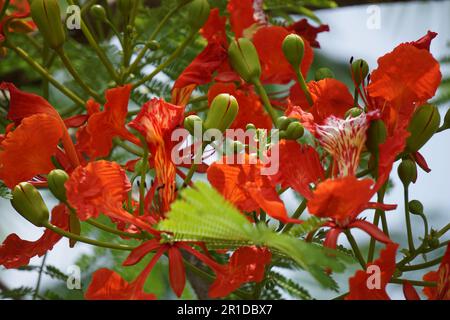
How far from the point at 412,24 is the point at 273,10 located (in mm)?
905

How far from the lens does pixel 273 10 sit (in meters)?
2.64

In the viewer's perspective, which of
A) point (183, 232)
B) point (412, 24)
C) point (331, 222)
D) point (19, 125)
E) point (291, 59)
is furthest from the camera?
point (412, 24)

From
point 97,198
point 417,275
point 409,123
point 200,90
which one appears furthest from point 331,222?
point 417,275

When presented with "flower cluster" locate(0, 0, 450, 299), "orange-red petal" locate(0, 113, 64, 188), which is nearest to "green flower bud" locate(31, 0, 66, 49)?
"flower cluster" locate(0, 0, 450, 299)

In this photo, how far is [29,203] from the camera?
1608 mm

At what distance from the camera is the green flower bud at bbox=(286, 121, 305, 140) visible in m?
1.56

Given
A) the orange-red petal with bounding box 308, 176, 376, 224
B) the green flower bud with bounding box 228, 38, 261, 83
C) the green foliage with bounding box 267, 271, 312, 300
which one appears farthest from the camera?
the green foliage with bounding box 267, 271, 312, 300

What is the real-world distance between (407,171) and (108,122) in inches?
20.4

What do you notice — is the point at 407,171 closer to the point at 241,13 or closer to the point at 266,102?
the point at 266,102

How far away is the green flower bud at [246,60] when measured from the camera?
6.09 feet

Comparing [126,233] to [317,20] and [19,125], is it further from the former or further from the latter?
[317,20]

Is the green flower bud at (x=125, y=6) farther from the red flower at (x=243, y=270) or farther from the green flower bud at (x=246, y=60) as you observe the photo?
the red flower at (x=243, y=270)

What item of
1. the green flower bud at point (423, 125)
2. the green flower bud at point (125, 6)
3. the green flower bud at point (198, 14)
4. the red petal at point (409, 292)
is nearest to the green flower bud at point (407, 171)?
the green flower bud at point (423, 125)

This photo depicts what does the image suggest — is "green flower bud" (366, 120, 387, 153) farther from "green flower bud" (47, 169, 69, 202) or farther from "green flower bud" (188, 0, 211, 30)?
"green flower bud" (188, 0, 211, 30)
